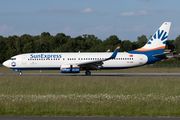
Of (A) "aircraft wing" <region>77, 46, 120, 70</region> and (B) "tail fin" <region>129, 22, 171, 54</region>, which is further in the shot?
(B) "tail fin" <region>129, 22, 171, 54</region>

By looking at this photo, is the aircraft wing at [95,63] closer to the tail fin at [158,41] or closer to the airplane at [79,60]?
the airplane at [79,60]

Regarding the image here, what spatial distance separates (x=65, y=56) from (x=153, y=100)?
80.0 feet

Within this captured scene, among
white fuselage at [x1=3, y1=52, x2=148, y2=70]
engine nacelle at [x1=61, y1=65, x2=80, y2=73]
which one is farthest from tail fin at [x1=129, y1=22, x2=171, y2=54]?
engine nacelle at [x1=61, y1=65, x2=80, y2=73]

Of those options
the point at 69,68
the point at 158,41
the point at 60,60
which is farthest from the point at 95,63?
the point at 158,41

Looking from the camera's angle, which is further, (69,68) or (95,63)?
(95,63)

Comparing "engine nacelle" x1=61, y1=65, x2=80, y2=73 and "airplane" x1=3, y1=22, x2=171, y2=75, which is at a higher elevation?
"airplane" x1=3, y1=22, x2=171, y2=75

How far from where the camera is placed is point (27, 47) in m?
97.7

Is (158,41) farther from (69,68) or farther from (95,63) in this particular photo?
(69,68)

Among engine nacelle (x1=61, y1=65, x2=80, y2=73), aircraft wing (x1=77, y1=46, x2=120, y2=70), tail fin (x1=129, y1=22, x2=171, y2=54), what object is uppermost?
tail fin (x1=129, y1=22, x2=171, y2=54)

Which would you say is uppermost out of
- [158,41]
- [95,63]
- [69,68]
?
[158,41]

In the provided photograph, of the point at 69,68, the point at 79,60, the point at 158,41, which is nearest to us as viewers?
Answer: the point at 69,68

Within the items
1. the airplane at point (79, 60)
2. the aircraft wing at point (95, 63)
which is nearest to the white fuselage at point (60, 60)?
the airplane at point (79, 60)

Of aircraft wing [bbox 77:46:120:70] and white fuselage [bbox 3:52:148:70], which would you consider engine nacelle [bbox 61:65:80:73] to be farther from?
white fuselage [bbox 3:52:148:70]

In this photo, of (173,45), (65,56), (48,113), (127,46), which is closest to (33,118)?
(48,113)
